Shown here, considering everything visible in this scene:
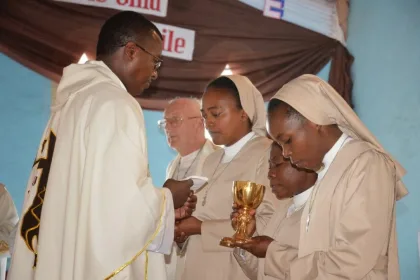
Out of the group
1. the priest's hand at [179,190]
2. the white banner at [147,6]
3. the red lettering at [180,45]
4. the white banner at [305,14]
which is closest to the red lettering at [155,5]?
the white banner at [147,6]

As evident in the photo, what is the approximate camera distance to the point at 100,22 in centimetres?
697

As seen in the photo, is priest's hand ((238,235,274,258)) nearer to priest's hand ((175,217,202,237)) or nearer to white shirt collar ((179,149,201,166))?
priest's hand ((175,217,202,237))

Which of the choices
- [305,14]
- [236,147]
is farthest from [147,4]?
[236,147]

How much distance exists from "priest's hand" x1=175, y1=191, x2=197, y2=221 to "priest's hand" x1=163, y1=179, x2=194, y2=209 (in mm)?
134

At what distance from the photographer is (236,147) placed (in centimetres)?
422

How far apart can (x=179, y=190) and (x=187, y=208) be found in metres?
0.38

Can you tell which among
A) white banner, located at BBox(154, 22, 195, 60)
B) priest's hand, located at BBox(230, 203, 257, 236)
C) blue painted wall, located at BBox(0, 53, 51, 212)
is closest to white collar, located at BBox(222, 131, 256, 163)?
priest's hand, located at BBox(230, 203, 257, 236)

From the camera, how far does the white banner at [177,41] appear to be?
7125 mm

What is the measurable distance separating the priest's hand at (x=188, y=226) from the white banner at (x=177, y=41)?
11.7 feet

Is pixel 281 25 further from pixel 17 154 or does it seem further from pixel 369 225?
pixel 369 225

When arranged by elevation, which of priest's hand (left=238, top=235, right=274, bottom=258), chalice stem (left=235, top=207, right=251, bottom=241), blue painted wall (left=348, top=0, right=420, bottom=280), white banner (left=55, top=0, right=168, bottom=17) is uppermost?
white banner (left=55, top=0, right=168, bottom=17)

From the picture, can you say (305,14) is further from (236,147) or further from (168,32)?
(236,147)

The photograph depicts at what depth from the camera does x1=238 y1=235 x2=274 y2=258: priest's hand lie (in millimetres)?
3141

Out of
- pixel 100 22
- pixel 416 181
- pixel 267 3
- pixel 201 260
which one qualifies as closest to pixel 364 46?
pixel 267 3
